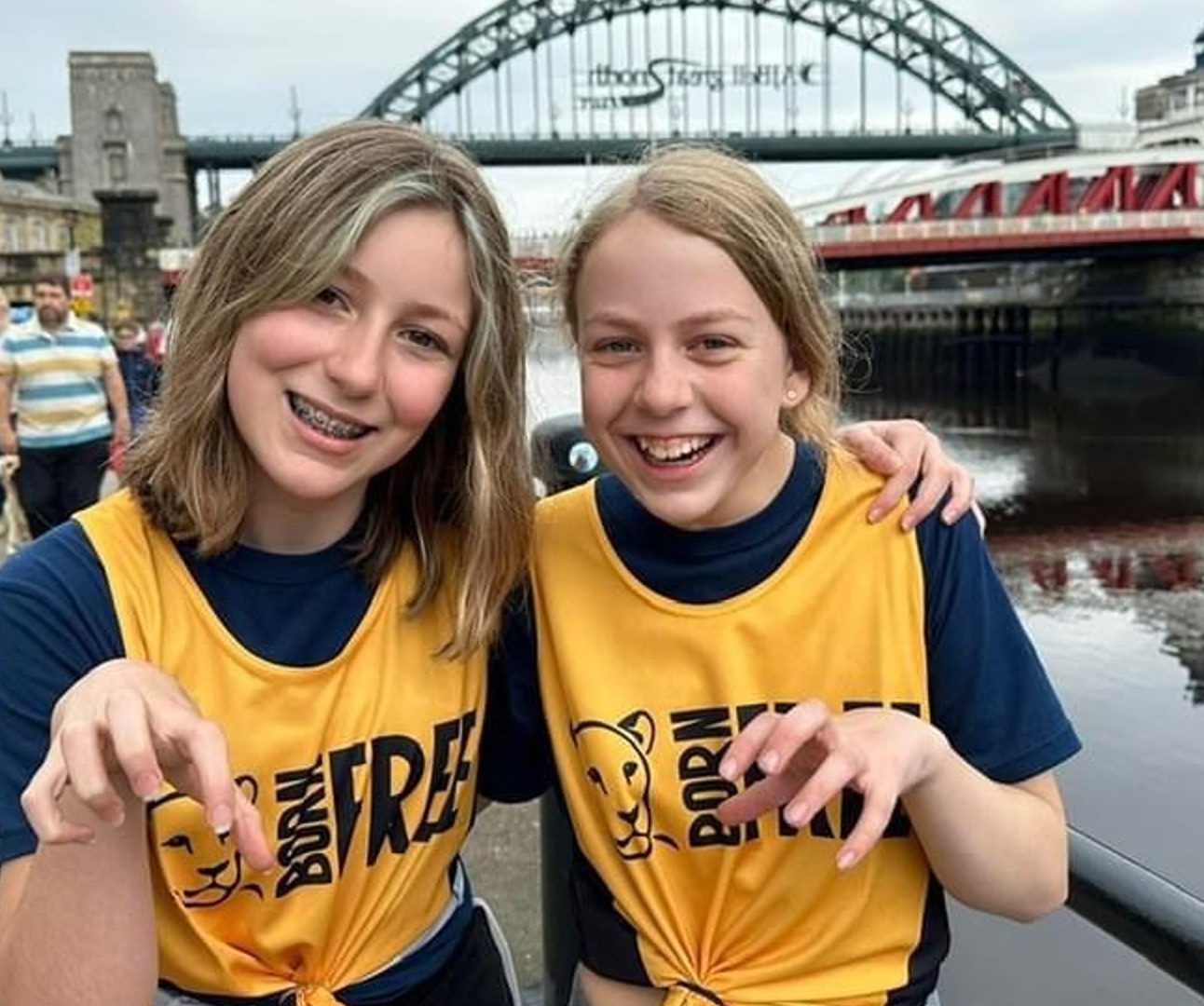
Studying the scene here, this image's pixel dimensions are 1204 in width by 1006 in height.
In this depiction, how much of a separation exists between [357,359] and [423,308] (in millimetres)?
86

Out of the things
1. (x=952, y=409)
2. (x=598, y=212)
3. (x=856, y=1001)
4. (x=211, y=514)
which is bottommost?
(x=952, y=409)

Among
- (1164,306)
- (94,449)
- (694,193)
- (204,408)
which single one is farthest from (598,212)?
(1164,306)

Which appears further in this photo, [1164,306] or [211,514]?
[1164,306]

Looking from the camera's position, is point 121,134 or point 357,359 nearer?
point 357,359

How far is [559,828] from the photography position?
1704 millimetres

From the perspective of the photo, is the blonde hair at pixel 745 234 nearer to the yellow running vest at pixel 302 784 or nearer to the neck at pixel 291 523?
the neck at pixel 291 523

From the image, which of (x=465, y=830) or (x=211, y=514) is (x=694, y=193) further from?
(x=465, y=830)

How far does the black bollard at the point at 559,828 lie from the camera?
174 centimetres

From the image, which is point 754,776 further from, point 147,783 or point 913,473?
point 147,783

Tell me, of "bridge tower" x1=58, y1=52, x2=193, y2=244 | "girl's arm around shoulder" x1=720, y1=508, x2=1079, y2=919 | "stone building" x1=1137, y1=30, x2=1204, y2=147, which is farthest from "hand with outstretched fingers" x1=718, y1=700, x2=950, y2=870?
"bridge tower" x1=58, y1=52, x2=193, y2=244

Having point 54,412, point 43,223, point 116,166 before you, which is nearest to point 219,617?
point 54,412

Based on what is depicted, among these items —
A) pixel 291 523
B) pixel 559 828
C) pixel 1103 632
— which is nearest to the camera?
pixel 291 523

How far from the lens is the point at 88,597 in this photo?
123 cm

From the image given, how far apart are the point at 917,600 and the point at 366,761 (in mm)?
552
